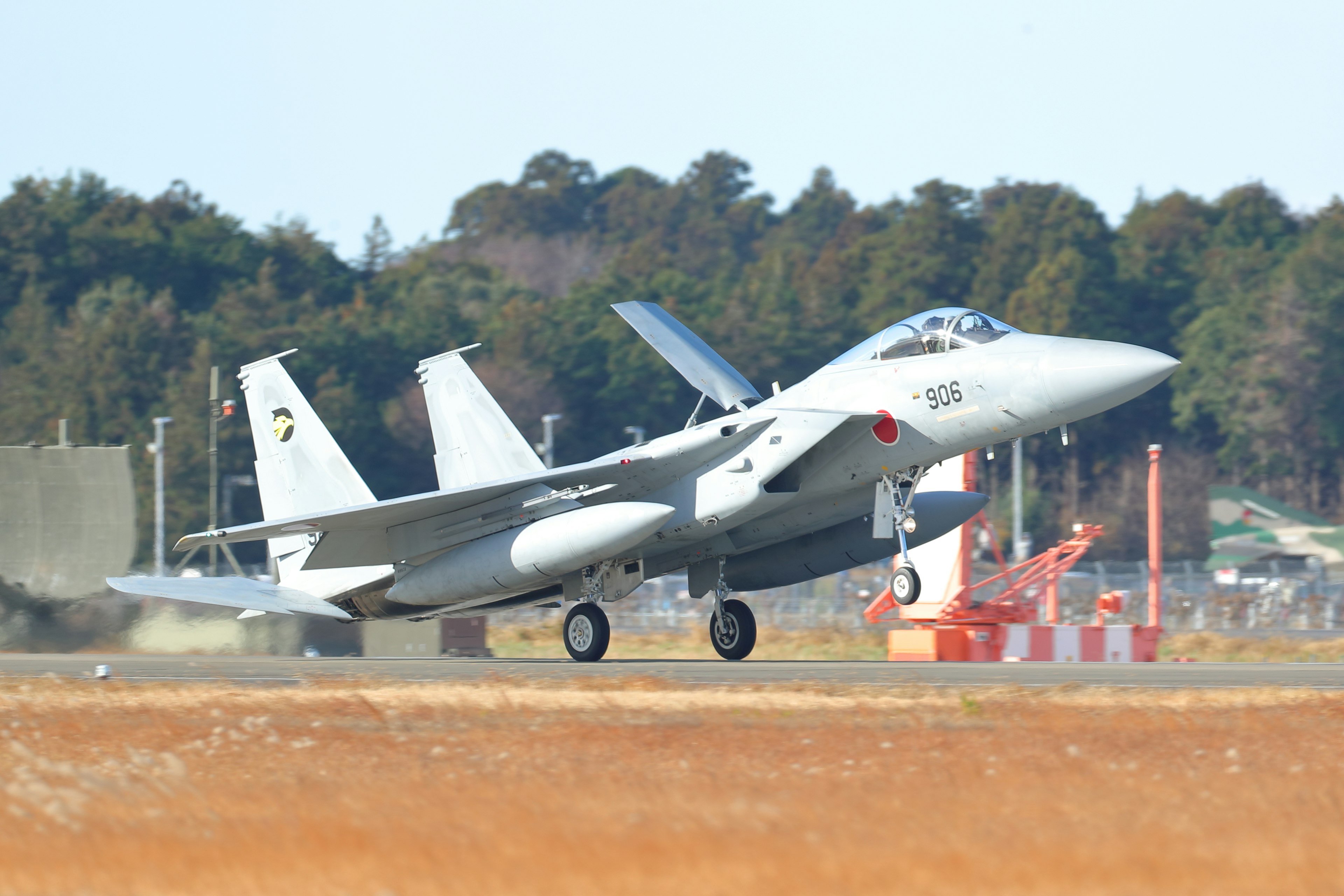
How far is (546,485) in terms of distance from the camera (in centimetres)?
1716

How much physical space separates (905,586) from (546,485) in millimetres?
4140

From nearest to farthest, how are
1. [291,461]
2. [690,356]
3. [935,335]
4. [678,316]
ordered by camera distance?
[935,335] → [690,356] → [291,461] → [678,316]

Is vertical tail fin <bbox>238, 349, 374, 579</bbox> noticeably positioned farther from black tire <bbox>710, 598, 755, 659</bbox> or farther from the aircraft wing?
black tire <bbox>710, 598, 755, 659</bbox>

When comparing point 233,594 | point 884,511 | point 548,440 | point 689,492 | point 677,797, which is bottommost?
point 677,797

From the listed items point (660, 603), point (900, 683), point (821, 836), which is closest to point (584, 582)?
point (900, 683)

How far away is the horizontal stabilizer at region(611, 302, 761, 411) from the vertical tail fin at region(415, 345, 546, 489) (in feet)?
6.79

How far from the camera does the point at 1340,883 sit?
5.49 metres

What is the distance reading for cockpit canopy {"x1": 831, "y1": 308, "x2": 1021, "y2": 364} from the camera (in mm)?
16016

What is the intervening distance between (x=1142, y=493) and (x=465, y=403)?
54.9 metres

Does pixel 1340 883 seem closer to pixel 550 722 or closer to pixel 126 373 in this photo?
pixel 550 722

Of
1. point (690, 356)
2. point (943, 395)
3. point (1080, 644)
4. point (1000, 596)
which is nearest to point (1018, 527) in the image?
point (1000, 596)

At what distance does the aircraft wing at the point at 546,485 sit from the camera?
1662 cm

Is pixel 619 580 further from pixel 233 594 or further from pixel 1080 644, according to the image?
pixel 1080 644

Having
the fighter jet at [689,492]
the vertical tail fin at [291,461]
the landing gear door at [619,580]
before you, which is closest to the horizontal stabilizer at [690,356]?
the fighter jet at [689,492]
